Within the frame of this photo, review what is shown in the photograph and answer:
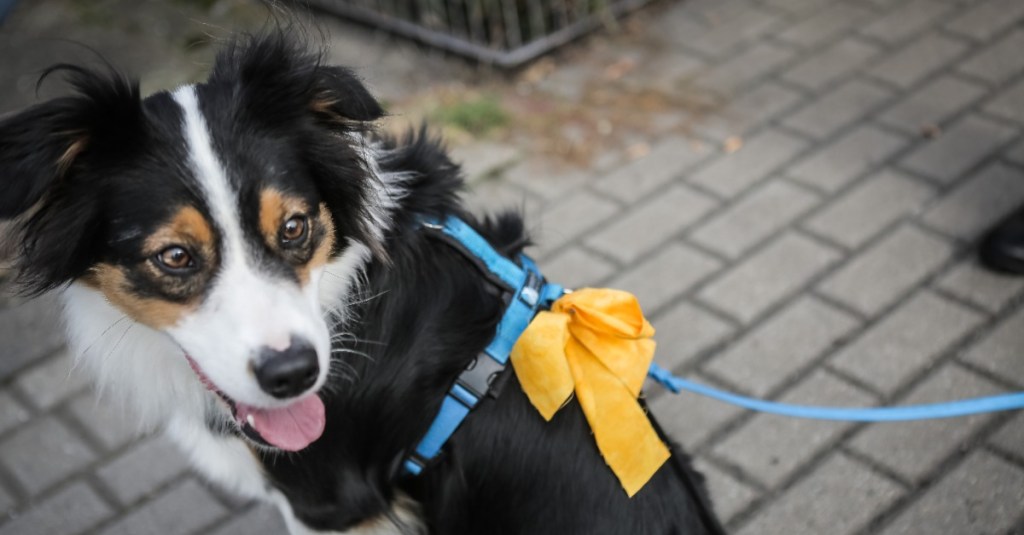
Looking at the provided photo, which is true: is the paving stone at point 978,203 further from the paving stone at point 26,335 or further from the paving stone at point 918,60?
the paving stone at point 26,335

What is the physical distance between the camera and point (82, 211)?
6.90ft

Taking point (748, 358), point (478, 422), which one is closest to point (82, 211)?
point (478, 422)

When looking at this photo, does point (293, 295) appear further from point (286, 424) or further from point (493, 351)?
point (493, 351)

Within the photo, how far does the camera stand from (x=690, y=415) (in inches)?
135

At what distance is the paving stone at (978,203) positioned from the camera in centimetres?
399

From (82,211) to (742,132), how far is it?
323 cm

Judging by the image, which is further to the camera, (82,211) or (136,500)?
(136,500)

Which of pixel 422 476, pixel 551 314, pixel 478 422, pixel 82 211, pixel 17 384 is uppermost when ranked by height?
pixel 82 211

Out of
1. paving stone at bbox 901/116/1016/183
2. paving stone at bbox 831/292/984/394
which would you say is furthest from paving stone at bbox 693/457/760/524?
paving stone at bbox 901/116/1016/183

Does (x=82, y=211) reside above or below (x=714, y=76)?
above

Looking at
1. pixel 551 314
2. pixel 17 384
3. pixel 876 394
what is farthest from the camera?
pixel 17 384

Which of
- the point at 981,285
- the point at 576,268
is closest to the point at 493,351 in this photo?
the point at 576,268

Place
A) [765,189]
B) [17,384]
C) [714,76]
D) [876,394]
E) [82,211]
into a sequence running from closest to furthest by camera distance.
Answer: [82,211] < [876,394] < [17,384] < [765,189] < [714,76]

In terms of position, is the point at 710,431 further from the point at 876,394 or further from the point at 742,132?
the point at 742,132
